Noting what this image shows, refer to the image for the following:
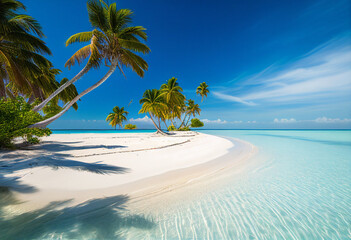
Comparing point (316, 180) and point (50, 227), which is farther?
point (316, 180)

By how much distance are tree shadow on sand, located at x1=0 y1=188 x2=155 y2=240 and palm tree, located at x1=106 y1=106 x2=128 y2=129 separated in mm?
40520

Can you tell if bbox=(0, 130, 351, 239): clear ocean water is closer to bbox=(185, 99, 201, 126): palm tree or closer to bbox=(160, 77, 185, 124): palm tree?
bbox=(160, 77, 185, 124): palm tree

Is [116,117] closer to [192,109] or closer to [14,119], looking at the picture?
[192,109]

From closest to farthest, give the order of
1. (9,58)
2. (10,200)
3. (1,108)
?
(10,200) < (1,108) < (9,58)

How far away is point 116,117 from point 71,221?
137 feet

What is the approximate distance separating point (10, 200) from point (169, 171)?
319 centimetres

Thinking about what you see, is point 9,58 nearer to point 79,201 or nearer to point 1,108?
point 1,108

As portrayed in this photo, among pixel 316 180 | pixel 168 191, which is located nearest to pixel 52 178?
pixel 168 191

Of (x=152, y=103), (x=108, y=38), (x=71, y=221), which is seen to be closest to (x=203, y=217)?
(x=71, y=221)

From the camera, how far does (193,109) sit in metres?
37.8

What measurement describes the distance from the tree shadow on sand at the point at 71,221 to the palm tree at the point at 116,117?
133 feet

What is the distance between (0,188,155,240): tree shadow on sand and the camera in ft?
5.32

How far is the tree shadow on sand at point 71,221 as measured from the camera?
162 centimetres

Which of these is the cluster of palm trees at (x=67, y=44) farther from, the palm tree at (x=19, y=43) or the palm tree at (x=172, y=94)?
the palm tree at (x=172, y=94)
